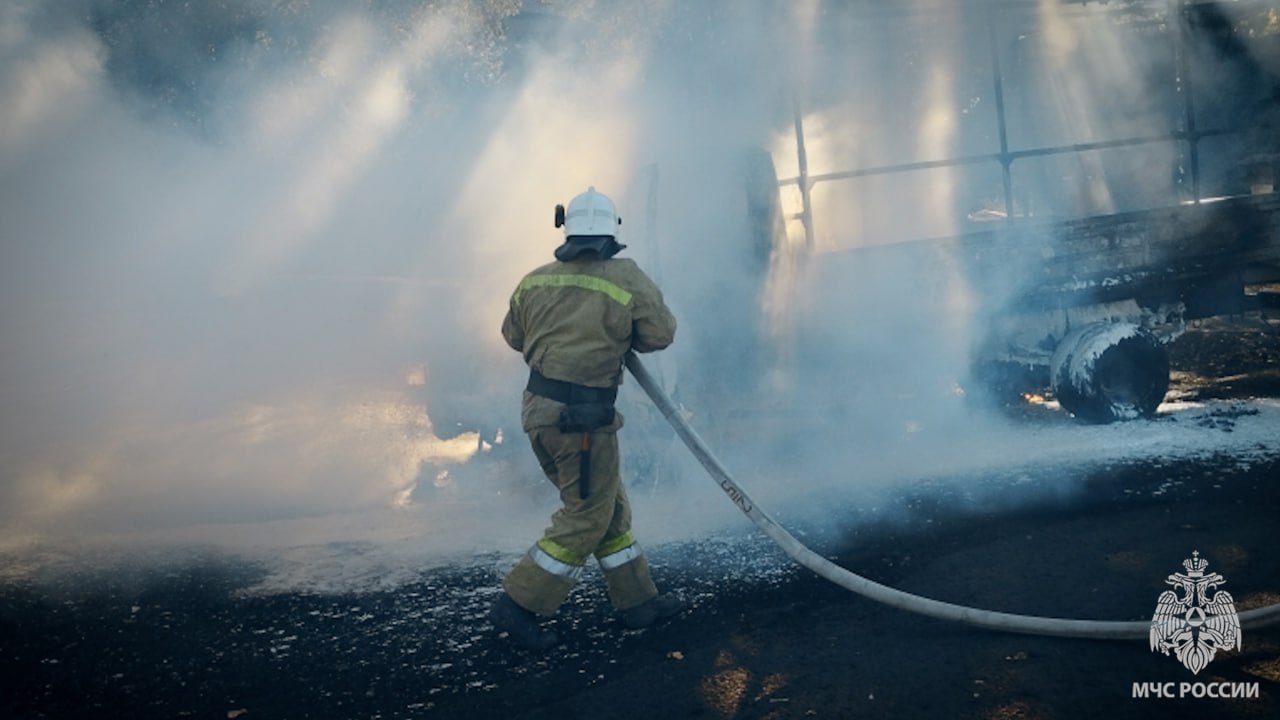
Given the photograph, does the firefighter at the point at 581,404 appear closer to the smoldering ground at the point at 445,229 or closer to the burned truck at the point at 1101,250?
the smoldering ground at the point at 445,229

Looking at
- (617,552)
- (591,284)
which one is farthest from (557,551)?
(591,284)

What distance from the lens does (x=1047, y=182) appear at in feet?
35.5

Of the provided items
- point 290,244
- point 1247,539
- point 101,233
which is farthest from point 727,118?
point 290,244

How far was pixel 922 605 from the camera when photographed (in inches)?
153

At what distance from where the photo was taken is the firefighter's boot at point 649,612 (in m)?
4.21

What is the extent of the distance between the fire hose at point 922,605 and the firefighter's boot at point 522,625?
0.99 m

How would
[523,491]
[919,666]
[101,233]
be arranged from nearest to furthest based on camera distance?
[919,666], [523,491], [101,233]

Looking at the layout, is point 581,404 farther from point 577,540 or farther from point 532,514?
point 532,514

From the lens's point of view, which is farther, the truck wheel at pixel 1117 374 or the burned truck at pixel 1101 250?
the burned truck at pixel 1101 250

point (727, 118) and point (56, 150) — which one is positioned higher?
point (56, 150)

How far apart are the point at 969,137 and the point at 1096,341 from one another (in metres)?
7.75

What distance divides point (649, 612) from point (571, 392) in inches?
39.2

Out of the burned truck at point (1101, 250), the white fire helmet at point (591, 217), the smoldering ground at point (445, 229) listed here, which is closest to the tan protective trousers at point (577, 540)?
the white fire helmet at point (591, 217)

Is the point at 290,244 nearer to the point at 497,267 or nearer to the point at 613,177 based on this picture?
the point at 497,267
